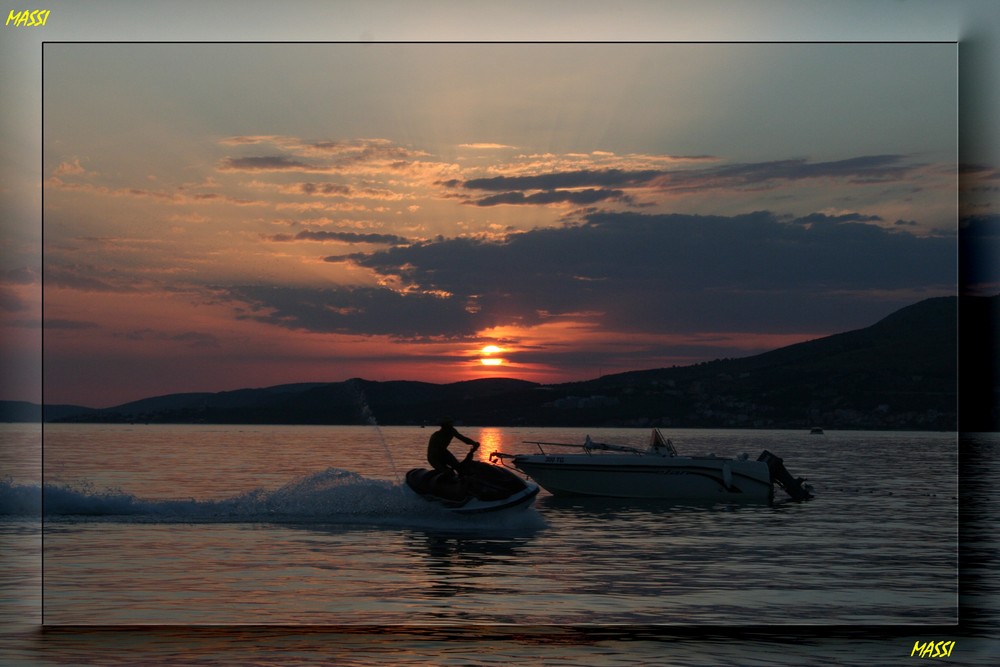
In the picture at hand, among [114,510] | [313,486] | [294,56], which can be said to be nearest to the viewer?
[294,56]

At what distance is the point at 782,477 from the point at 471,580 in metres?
20.9

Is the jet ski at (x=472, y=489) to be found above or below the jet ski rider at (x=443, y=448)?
below

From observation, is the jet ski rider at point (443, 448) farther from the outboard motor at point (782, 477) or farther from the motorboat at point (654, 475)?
the outboard motor at point (782, 477)

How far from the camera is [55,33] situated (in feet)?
41.1

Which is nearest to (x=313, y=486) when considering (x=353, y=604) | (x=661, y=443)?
(x=661, y=443)

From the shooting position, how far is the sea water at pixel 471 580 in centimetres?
1212

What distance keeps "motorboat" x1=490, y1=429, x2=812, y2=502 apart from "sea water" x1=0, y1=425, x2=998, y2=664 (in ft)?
3.24

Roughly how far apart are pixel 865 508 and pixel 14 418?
94.2 ft

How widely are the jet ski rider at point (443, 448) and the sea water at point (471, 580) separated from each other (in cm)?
122

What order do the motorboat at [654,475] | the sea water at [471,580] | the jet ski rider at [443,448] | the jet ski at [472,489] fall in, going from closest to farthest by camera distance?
the sea water at [471,580]
the jet ski rider at [443,448]
the jet ski at [472,489]
the motorboat at [654,475]

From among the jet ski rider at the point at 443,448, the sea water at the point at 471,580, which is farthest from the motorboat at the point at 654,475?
the jet ski rider at the point at 443,448

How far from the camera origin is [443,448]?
80.8 ft

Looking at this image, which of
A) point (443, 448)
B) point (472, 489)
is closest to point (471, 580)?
point (443, 448)

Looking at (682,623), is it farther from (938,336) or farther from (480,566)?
(938,336)
